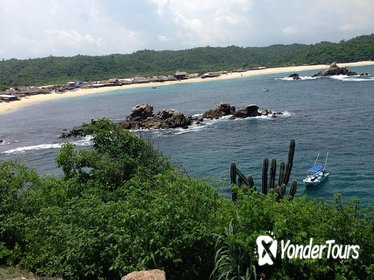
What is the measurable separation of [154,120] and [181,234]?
58971mm

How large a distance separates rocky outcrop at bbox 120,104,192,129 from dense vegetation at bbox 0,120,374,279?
49.3m

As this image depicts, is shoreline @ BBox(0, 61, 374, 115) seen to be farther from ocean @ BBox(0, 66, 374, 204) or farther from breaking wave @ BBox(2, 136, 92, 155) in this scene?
breaking wave @ BBox(2, 136, 92, 155)

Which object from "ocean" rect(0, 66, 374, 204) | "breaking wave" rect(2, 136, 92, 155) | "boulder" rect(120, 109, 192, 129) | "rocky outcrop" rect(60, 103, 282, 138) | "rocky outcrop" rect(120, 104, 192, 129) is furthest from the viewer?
"rocky outcrop" rect(60, 103, 282, 138)

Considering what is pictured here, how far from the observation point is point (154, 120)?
69812 mm

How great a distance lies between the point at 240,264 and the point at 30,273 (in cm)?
723

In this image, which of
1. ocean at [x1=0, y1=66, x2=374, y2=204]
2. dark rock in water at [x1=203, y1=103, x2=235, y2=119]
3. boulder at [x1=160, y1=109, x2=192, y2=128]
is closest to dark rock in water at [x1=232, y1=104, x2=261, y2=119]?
ocean at [x1=0, y1=66, x2=374, y2=204]

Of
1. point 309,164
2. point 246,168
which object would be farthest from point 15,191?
point 309,164

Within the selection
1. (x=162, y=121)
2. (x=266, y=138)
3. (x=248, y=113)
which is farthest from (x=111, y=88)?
(x=266, y=138)

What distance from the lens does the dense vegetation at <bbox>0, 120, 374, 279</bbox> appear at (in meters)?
10.4

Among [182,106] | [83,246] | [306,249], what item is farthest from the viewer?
[182,106]

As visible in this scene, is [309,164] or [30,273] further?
[309,164]

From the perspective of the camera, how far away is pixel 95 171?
822 inches

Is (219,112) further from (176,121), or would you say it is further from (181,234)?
(181,234)

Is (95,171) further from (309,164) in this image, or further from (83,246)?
(309,164)
